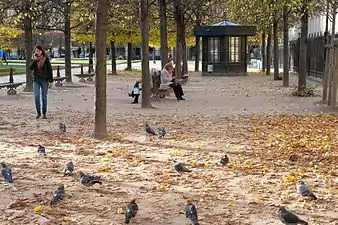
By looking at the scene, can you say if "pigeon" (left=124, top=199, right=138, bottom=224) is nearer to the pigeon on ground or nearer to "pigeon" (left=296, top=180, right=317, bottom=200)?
"pigeon" (left=296, top=180, right=317, bottom=200)

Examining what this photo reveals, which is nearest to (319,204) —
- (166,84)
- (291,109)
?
(291,109)

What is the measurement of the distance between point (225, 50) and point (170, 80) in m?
21.3

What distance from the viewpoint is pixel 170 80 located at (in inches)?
826

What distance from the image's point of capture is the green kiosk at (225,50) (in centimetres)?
4106

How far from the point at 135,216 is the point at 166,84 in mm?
14922

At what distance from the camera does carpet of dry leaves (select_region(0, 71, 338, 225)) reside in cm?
636

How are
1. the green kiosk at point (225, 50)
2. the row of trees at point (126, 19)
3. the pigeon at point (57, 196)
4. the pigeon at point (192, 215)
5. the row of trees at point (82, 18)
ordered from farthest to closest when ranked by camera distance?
the green kiosk at point (225, 50) < the row of trees at point (82, 18) < the row of trees at point (126, 19) < the pigeon at point (57, 196) < the pigeon at point (192, 215)

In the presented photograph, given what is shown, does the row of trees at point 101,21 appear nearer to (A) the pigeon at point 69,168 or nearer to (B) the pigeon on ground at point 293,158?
(A) the pigeon at point 69,168

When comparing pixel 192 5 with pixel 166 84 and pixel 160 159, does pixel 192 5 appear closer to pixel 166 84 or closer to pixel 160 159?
pixel 166 84

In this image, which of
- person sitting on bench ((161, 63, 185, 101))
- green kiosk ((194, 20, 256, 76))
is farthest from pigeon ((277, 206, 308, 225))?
green kiosk ((194, 20, 256, 76))

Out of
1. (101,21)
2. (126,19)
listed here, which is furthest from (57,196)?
(126,19)

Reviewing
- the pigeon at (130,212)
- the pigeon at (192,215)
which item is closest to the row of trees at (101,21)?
the pigeon at (130,212)

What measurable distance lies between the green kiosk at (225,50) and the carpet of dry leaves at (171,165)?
970 inches

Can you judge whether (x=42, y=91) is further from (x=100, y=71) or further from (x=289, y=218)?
(x=289, y=218)
